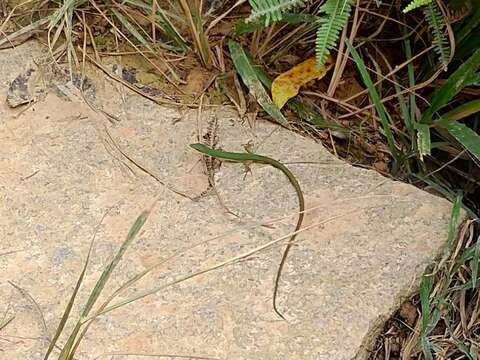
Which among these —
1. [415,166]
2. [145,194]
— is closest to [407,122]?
[415,166]

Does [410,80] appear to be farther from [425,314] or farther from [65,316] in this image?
[65,316]

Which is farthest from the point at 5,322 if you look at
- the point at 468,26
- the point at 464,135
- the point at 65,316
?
the point at 468,26

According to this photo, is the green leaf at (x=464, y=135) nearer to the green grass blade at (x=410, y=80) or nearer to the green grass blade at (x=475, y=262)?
the green grass blade at (x=410, y=80)

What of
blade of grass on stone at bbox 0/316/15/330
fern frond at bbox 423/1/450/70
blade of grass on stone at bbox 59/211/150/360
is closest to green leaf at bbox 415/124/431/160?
fern frond at bbox 423/1/450/70

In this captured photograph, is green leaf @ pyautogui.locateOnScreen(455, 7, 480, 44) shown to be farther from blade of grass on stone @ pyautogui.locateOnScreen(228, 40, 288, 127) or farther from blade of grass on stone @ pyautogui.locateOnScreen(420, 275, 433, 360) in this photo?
blade of grass on stone @ pyautogui.locateOnScreen(420, 275, 433, 360)

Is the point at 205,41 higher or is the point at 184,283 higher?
the point at 205,41

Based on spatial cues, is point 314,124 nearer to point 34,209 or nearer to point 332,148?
point 332,148

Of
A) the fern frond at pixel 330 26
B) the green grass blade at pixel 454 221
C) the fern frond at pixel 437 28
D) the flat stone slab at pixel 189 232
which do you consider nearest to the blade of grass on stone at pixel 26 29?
the flat stone slab at pixel 189 232
